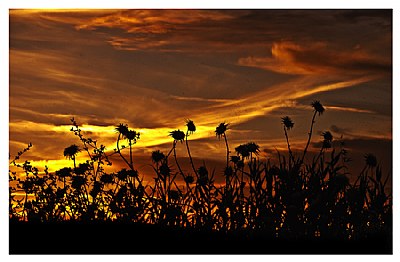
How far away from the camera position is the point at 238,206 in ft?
22.5

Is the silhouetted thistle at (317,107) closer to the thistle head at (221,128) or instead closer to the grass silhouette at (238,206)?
the grass silhouette at (238,206)

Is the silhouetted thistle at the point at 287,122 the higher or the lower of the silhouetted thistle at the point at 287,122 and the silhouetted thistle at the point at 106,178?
the higher

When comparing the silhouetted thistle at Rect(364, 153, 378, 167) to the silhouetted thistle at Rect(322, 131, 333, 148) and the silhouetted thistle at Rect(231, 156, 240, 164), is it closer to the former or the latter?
the silhouetted thistle at Rect(322, 131, 333, 148)

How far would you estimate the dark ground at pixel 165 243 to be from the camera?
21.7 ft

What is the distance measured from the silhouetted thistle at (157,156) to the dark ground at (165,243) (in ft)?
2.05

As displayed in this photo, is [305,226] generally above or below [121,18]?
below

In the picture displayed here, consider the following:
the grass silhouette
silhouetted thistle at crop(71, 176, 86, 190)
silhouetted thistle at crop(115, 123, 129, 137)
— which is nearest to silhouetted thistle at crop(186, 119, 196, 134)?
the grass silhouette

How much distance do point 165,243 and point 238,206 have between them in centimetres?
77

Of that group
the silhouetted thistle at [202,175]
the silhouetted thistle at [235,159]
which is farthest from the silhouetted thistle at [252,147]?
the silhouetted thistle at [202,175]

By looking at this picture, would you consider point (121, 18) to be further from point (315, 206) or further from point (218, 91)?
point (315, 206)
